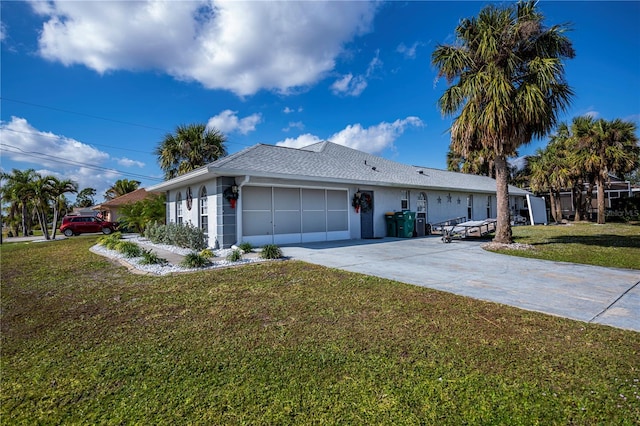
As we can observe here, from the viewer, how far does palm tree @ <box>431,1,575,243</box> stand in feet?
35.5

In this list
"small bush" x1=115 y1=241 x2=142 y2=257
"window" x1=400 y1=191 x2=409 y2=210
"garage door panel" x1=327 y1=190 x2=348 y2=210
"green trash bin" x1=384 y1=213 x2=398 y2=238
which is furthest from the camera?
"window" x1=400 y1=191 x2=409 y2=210

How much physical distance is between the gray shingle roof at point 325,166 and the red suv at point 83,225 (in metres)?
19.1

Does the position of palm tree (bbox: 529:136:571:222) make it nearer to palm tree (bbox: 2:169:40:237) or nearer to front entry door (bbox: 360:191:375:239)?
front entry door (bbox: 360:191:375:239)

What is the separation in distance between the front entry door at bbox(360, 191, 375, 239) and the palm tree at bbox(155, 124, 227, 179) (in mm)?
13154

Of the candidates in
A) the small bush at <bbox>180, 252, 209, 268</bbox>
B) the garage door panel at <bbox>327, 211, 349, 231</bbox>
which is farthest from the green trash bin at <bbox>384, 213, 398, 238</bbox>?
the small bush at <bbox>180, 252, 209, 268</bbox>

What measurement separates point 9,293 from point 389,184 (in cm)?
1378

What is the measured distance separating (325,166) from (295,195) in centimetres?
265

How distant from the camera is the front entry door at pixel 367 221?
15.1 m

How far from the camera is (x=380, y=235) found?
1603 cm

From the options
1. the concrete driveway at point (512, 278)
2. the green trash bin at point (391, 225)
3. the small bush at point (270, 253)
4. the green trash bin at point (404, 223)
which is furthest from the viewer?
the green trash bin at point (391, 225)

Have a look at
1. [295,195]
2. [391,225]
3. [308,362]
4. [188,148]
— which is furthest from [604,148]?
A: [188,148]

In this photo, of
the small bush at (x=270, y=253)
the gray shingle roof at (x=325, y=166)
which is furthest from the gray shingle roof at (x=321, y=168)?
the small bush at (x=270, y=253)

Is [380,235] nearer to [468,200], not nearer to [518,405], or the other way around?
[468,200]

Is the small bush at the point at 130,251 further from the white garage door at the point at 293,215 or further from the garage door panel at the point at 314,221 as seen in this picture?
the garage door panel at the point at 314,221
